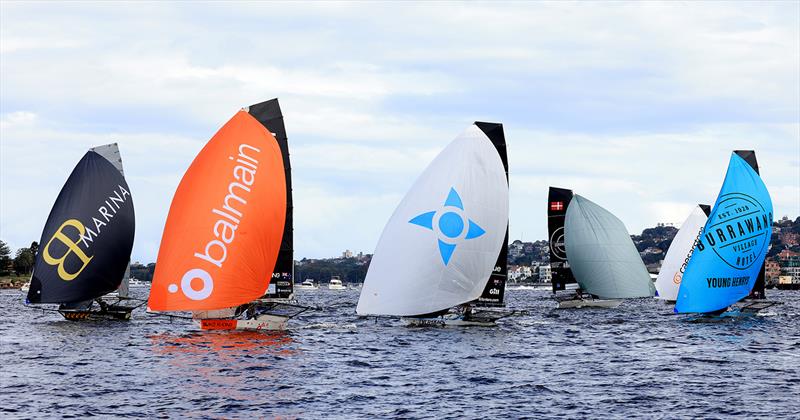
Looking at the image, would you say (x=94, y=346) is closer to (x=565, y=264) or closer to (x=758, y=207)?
(x=758, y=207)

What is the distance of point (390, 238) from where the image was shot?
39938mm

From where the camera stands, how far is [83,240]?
4497 centimetres

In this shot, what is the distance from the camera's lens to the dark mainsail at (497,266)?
4319 cm

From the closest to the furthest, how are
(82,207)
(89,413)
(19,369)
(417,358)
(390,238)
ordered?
(89,413) < (19,369) < (417,358) < (390,238) < (82,207)

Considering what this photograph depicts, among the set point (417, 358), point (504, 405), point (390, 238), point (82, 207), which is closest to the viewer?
point (504, 405)

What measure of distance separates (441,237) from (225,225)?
913 cm

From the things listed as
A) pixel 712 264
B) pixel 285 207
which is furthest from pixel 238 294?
pixel 712 264

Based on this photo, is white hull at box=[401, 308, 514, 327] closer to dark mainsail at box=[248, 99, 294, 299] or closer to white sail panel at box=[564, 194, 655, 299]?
dark mainsail at box=[248, 99, 294, 299]

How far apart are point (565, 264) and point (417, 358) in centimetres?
3957

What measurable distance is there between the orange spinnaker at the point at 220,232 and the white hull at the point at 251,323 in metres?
2.52

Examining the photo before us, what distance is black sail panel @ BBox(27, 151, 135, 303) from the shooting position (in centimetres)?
4484

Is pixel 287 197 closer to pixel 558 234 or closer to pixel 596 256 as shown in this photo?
pixel 596 256

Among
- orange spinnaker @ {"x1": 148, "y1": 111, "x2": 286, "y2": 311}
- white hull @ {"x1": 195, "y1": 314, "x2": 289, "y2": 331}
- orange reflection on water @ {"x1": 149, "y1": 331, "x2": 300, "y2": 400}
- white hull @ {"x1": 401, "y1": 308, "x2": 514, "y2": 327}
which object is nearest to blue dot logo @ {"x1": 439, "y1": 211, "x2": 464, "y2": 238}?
white hull @ {"x1": 401, "y1": 308, "x2": 514, "y2": 327}

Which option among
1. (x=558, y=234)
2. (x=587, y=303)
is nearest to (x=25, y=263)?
(x=558, y=234)
